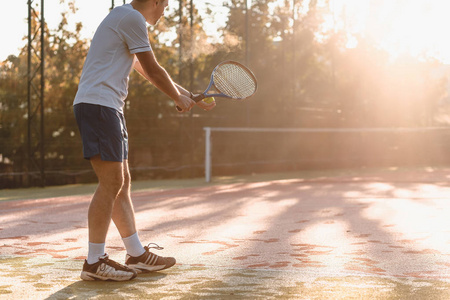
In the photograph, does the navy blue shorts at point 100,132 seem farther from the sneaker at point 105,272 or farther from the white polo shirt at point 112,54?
the sneaker at point 105,272

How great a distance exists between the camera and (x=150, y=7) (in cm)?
405

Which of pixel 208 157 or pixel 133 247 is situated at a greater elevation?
pixel 133 247

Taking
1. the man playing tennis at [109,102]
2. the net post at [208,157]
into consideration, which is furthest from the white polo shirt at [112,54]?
the net post at [208,157]

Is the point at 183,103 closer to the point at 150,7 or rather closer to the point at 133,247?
the point at 150,7

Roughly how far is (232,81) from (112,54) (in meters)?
1.26

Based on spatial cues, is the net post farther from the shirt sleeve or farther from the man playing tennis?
the shirt sleeve

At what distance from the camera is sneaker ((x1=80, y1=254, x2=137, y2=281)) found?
393 centimetres

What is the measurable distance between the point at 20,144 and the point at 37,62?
156cm

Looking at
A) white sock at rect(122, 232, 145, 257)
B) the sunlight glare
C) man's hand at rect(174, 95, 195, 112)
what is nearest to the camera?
man's hand at rect(174, 95, 195, 112)

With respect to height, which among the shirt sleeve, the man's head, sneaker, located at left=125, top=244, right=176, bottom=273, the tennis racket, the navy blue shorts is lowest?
sneaker, located at left=125, top=244, right=176, bottom=273

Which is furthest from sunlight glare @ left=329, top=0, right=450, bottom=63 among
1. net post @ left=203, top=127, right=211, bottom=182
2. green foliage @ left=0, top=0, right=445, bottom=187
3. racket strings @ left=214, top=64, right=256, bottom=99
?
racket strings @ left=214, top=64, right=256, bottom=99

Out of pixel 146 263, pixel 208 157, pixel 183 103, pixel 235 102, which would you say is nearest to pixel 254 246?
pixel 146 263

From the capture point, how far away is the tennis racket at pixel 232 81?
16.2 feet

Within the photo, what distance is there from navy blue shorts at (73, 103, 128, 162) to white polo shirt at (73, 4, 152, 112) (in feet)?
0.14
